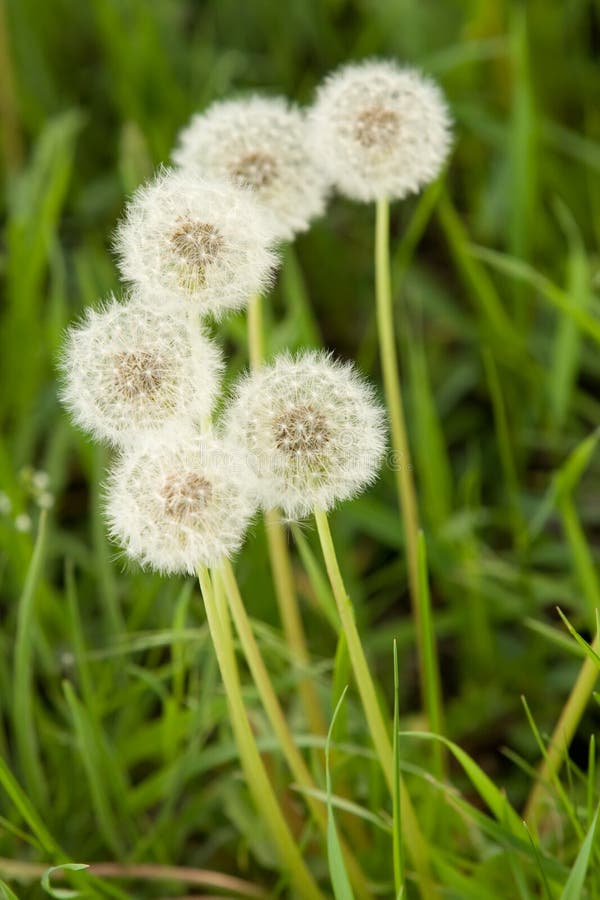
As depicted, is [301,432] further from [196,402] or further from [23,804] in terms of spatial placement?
[23,804]

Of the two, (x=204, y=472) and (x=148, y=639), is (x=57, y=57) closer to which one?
(x=148, y=639)

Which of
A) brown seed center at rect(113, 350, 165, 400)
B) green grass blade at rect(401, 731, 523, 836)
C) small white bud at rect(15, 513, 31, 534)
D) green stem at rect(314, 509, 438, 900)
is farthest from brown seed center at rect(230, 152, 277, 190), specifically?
green grass blade at rect(401, 731, 523, 836)

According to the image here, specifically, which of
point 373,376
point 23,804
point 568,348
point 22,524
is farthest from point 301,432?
point 373,376

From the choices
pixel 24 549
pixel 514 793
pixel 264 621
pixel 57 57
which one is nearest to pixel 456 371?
pixel 264 621

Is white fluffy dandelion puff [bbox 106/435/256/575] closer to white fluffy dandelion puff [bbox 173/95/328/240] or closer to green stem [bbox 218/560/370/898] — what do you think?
green stem [bbox 218/560/370/898]

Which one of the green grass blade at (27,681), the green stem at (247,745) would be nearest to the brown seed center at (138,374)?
the green stem at (247,745)

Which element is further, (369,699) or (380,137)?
(380,137)
